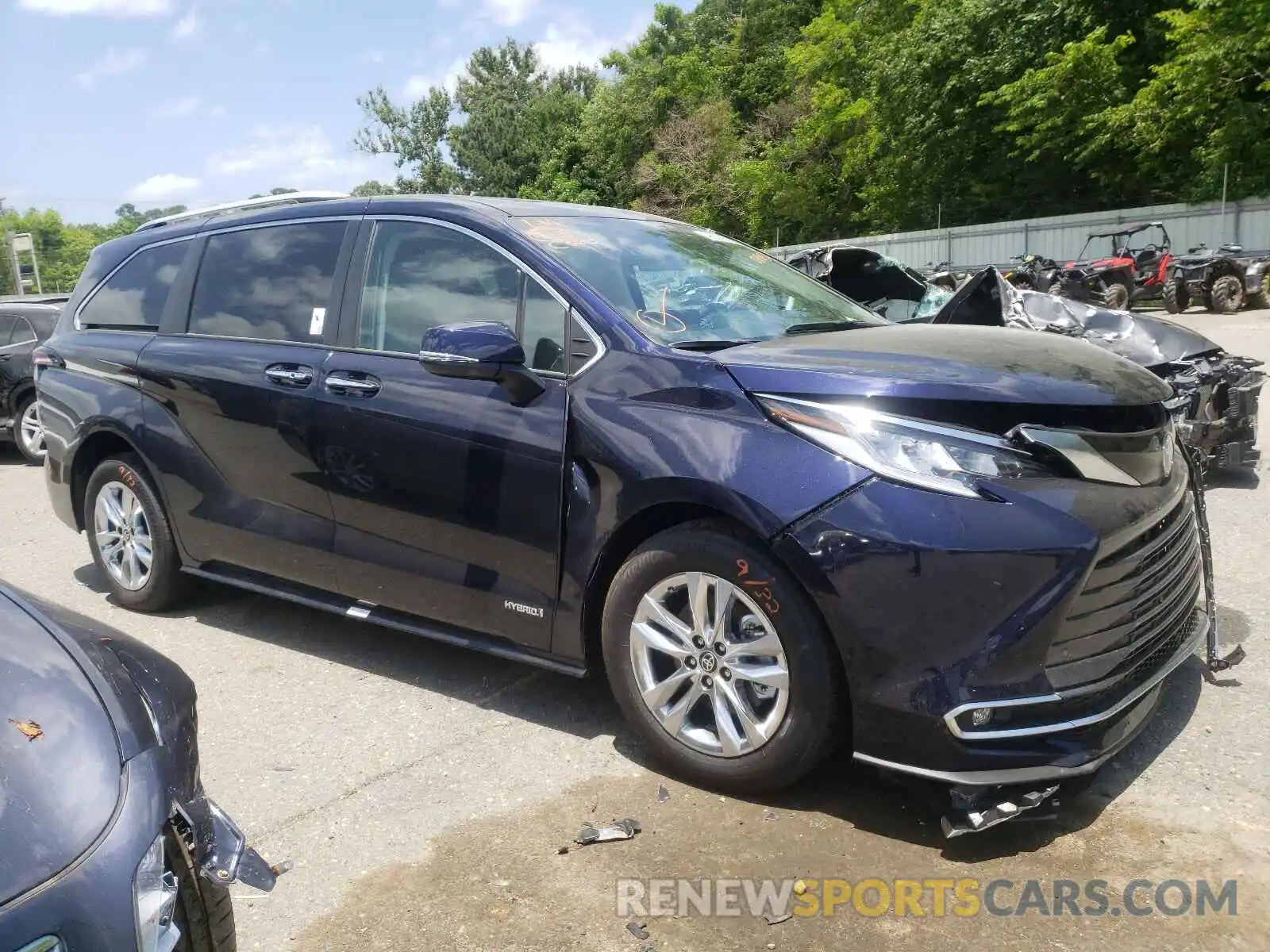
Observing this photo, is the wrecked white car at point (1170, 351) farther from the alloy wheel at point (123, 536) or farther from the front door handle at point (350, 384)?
the alloy wheel at point (123, 536)

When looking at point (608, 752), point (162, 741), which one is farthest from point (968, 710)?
point (162, 741)

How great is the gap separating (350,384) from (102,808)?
2.46 m

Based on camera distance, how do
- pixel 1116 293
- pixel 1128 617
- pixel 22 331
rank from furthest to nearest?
pixel 1116 293, pixel 22 331, pixel 1128 617

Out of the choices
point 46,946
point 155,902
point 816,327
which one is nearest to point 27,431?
point 816,327

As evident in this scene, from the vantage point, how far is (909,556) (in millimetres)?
2730

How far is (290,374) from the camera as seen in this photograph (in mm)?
4211

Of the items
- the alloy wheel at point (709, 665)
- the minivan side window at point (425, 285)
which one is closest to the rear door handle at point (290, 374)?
the minivan side window at point (425, 285)

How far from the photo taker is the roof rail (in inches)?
195

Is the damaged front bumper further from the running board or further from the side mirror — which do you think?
the side mirror

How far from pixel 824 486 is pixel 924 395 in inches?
14.6

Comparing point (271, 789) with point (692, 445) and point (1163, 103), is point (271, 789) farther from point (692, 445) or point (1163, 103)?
point (1163, 103)

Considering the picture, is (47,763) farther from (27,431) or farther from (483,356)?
(27,431)

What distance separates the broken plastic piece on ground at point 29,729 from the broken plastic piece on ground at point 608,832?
163 cm

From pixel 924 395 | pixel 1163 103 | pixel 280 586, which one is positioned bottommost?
pixel 280 586
